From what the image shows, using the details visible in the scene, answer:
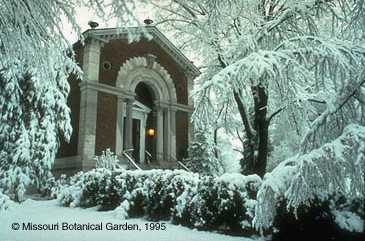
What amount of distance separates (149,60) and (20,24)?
14947 mm

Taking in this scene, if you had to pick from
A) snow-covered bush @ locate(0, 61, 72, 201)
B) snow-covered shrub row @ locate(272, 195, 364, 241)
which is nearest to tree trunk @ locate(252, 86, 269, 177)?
snow-covered shrub row @ locate(272, 195, 364, 241)

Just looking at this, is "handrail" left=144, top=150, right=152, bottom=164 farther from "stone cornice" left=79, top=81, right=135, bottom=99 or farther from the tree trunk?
the tree trunk

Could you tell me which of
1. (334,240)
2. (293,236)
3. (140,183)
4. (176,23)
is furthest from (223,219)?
(176,23)

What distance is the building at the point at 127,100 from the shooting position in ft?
55.8

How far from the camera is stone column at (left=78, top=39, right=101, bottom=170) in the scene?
1644cm

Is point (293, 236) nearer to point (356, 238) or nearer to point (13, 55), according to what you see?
point (356, 238)

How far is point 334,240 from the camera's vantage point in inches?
263

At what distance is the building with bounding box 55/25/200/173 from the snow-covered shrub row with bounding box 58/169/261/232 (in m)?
4.74

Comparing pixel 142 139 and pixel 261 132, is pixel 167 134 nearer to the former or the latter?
pixel 142 139

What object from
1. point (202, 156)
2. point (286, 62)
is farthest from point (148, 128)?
point (286, 62)

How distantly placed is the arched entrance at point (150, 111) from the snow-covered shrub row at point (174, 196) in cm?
700

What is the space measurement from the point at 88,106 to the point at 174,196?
8.94 m

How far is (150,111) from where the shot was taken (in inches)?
828

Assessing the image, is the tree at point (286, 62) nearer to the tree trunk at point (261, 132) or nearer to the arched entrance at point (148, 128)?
the tree trunk at point (261, 132)
